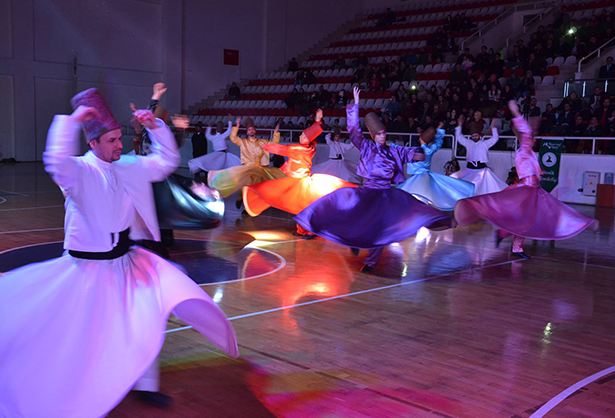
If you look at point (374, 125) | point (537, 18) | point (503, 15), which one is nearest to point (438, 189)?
point (374, 125)

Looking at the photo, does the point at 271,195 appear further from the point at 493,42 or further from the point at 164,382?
the point at 493,42

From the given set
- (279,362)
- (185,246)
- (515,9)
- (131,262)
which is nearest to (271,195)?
(185,246)

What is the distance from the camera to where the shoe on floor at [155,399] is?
3574 millimetres

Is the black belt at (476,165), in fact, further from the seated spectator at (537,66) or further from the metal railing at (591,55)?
the seated spectator at (537,66)

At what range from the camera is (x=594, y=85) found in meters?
16.7

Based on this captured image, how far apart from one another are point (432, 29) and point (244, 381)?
75.9 feet

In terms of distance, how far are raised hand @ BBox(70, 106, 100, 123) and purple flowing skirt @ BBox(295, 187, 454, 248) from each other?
4.58 meters

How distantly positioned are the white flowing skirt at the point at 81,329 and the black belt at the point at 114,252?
25mm

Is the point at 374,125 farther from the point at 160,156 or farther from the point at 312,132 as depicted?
the point at 160,156

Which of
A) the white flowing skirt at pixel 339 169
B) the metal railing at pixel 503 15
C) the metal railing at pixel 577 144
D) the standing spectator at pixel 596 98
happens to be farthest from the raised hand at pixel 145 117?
the metal railing at pixel 503 15

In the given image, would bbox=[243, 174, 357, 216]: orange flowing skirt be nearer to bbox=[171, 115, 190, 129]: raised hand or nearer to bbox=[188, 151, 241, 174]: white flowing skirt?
bbox=[171, 115, 190, 129]: raised hand

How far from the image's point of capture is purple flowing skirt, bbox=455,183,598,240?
7883 millimetres

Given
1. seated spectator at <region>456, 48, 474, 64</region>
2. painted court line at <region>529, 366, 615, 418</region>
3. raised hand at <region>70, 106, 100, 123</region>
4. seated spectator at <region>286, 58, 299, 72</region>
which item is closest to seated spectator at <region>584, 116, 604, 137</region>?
seated spectator at <region>456, 48, 474, 64</region>

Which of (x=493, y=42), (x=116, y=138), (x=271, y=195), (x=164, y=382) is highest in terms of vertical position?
(x=493, y=42)
